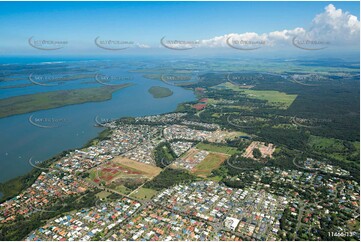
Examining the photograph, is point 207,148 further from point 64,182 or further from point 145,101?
point 145,101

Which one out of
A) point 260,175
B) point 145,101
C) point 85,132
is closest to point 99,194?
point 260,175
